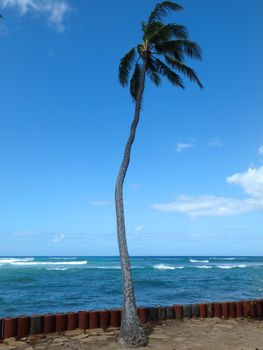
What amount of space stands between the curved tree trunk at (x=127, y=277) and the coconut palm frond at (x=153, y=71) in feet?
3.64

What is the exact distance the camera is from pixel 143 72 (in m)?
10.9

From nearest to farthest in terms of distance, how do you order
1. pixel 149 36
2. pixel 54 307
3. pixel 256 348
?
pixel 256 348 < pixel 149 36 < pixel 54 307

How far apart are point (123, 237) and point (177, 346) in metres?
2.89

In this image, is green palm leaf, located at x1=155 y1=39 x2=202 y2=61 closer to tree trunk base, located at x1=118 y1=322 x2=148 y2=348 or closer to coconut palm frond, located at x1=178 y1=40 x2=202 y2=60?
coconut palm frond, located at x1=178 y1=40 x2=202 y2=60

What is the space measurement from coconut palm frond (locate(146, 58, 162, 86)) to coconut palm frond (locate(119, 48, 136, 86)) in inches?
22.3

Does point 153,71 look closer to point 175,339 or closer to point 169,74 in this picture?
point 169,74

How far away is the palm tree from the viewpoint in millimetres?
8992

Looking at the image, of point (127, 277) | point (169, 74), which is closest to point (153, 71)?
point (169, 74)

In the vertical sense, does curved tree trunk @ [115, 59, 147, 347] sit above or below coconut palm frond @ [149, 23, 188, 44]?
below

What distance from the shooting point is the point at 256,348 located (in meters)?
8.53

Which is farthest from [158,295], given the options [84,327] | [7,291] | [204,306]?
[84,327]

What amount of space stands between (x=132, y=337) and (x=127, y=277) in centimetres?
141

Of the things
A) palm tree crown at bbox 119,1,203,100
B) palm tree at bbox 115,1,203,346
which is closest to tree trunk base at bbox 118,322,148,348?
palm tree at bbox 115,1,203,346

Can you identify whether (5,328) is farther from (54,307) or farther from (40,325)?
(54,307)
